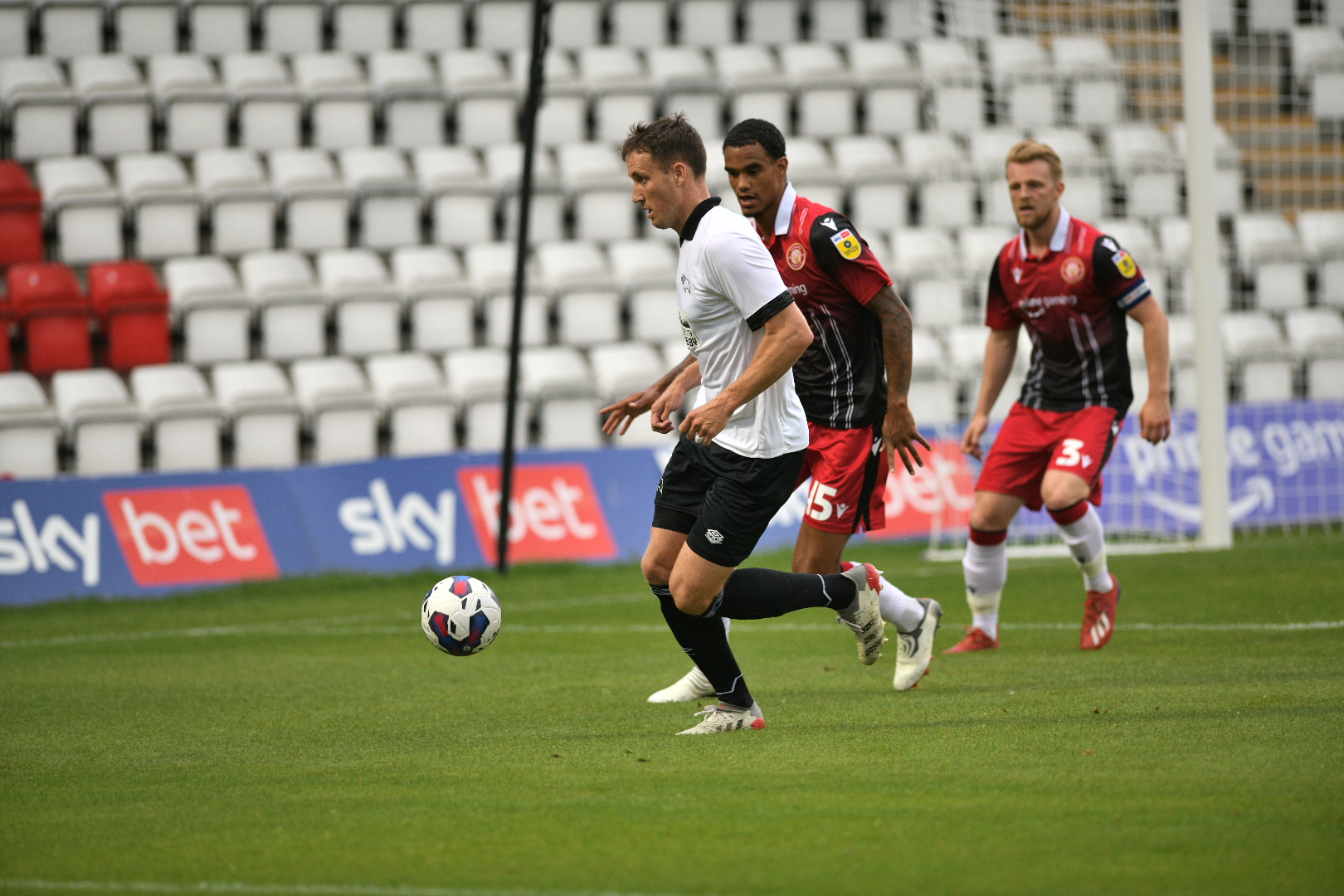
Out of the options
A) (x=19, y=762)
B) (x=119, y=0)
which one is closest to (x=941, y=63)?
(x=119, y=0)

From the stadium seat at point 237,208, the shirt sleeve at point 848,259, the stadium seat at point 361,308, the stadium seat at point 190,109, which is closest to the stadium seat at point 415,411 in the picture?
the stadium seat at point 361,308

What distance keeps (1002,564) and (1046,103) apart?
8399 mm

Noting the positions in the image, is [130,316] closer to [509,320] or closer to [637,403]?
[509,320]

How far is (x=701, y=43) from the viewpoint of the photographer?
17766 mm

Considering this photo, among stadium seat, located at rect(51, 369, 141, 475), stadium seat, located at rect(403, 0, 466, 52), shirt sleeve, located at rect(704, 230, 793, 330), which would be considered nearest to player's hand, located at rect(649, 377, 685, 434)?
shirt sleeve, located at rect(704, 230, 793, 330)

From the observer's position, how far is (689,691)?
6152mm

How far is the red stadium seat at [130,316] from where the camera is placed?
1314 centimetres

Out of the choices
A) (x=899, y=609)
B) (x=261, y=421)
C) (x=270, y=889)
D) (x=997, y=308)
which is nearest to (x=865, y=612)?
(x=899, y=609)

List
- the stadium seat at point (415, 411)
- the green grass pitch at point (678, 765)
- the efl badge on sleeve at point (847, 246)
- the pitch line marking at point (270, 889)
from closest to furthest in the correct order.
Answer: the pitch line marking at point (270, 889) < the green grass pitch at point (678, 765) < the efl badge on sleeve at point (847, 246) < the stadium seat at point (415, 411)

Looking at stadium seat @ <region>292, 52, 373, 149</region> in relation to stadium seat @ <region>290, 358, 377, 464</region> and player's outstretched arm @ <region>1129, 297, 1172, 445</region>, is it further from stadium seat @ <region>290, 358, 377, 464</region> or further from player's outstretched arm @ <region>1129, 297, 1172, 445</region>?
player's outstretched arm @ <region>1129, 297, 1172, 445</region>

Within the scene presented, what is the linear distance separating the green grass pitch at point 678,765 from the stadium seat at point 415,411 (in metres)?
4.23

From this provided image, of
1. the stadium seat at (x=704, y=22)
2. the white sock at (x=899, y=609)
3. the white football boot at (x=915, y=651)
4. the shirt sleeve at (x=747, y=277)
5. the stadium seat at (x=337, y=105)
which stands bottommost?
the white football boot at (x=915, y=651)

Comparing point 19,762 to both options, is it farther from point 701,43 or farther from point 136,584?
point 701,43

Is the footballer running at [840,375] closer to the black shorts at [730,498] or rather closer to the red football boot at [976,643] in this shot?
the black shorts at [730,498]
